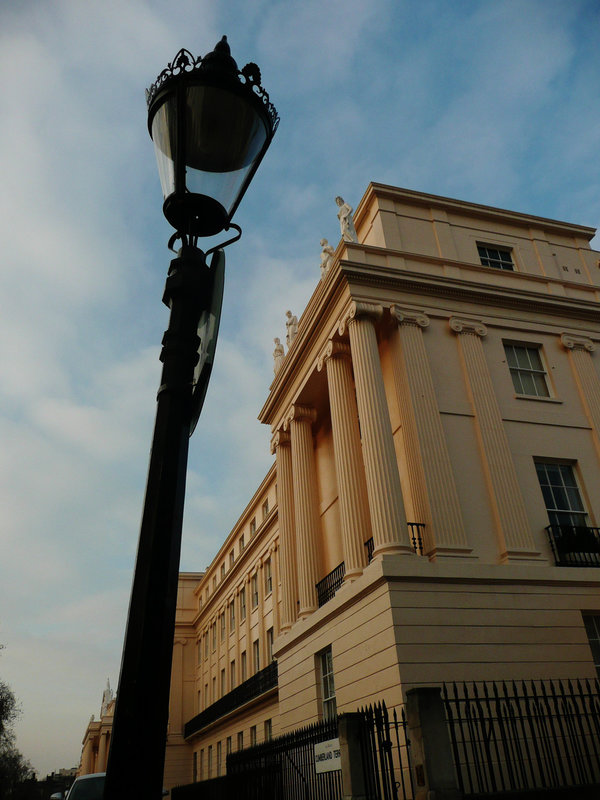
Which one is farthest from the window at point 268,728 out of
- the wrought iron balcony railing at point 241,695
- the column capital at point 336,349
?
the column capital at point 336,349

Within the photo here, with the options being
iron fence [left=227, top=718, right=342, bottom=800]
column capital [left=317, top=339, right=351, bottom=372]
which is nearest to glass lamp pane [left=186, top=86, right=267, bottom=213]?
iron fence [left=227, top=718, right=342, bottom=800]

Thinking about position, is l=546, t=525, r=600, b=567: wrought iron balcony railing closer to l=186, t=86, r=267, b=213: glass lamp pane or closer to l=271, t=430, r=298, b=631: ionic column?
l=271, t=430, r=298, b=631: ionic column

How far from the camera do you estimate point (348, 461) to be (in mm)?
18281

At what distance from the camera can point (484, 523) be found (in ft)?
53.3

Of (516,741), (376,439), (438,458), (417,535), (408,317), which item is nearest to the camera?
(516,741)

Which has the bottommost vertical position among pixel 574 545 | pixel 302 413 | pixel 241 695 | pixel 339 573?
pixel 241 695

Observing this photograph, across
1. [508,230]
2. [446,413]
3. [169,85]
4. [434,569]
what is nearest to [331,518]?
[446,413]

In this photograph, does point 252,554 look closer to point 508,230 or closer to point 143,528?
point 508,230

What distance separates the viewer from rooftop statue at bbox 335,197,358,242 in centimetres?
2059

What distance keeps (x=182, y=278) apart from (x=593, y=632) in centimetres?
1597

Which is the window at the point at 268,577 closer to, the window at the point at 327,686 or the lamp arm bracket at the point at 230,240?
the window at the point at 327,686

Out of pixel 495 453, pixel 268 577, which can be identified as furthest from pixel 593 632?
pixel 268 577

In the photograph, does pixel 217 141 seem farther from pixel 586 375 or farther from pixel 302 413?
pixel 302 413

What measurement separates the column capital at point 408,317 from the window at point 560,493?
17.0ft
